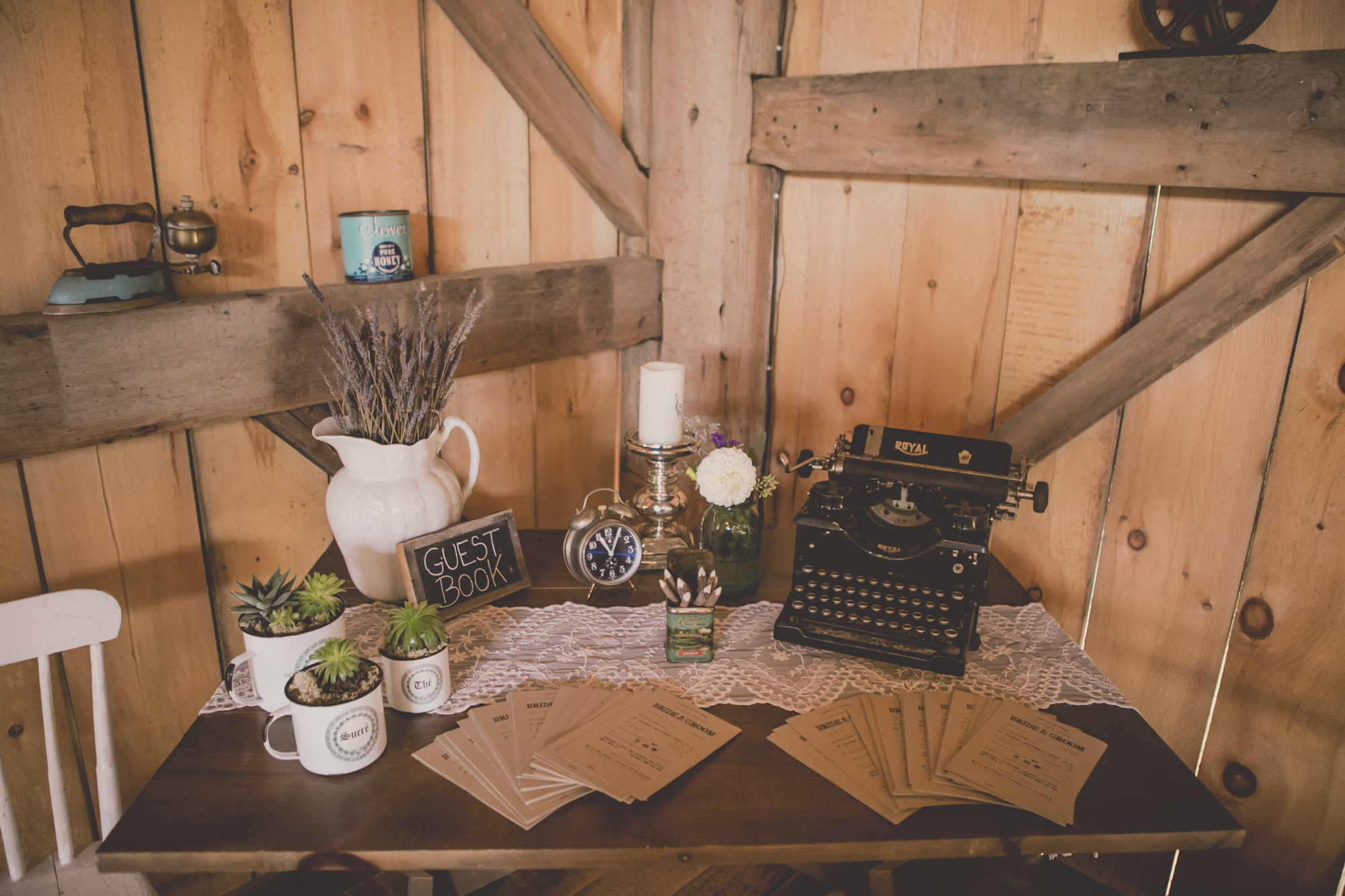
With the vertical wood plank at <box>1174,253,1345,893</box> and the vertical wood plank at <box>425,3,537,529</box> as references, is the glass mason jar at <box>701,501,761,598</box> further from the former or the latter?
the vertical wood plank at <box>1174,253,1345,893</box>

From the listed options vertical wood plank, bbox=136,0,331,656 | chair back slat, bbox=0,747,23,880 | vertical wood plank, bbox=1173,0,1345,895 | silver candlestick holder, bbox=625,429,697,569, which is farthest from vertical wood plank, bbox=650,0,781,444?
chair back slat, bbox=0,747,23,880

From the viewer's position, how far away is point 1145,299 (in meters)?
1.65

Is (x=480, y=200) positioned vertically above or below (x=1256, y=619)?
above

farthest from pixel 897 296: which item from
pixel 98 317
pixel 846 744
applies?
pixel 98 317

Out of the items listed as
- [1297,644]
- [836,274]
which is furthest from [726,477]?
[1297,644]

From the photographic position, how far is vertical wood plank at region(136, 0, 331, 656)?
4.75ft

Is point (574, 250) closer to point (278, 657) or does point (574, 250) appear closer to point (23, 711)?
point (278, 657)

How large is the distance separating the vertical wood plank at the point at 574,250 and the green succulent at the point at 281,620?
97 centimetres

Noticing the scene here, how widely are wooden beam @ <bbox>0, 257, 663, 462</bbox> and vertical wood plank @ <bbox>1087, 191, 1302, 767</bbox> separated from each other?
48.5 inches

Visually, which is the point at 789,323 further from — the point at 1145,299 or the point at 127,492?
the point at 127,492

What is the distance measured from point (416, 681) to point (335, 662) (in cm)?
15

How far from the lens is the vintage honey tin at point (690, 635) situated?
129cm

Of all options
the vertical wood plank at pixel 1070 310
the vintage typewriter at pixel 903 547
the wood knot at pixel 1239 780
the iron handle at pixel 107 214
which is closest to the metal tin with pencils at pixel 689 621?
the vintage typewriter at pixel 903 547

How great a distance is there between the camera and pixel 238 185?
1531 millimetres
